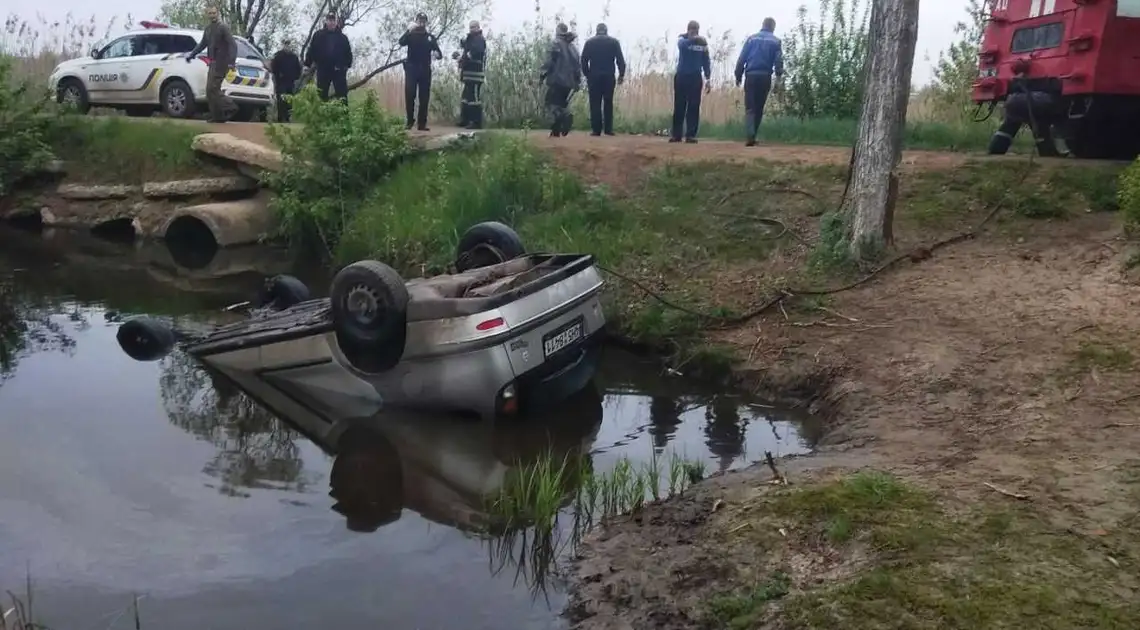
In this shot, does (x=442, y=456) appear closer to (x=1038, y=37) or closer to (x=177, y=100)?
(x=1038, y=37)

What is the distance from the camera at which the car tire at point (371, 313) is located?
6.69 meters

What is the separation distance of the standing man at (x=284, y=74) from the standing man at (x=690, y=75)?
24.7ft

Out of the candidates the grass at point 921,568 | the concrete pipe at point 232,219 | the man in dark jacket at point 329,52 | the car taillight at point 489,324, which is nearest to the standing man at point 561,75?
the man in dark jacket at point 329,52

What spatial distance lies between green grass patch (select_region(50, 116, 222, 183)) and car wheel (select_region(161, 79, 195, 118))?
103 centimetres

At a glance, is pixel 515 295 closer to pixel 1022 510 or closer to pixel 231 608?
pixel 231 608

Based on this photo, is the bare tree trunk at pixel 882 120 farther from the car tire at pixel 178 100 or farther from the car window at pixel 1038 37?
the car tire at pixel 178 100

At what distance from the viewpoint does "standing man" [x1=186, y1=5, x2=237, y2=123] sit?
52.5 ft

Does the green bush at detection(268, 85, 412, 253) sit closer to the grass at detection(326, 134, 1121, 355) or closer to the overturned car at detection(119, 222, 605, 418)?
the grass at detection(326, 134, 1121, 355)

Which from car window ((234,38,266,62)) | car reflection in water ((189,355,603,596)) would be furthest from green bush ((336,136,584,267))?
car window ((234,38,266,62))

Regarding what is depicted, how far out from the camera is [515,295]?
6.59 meters

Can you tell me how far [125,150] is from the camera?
16.4 metres

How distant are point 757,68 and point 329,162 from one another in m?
5.66

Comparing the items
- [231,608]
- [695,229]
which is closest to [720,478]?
[231,608]

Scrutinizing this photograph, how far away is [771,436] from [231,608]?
3689 mm
